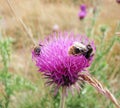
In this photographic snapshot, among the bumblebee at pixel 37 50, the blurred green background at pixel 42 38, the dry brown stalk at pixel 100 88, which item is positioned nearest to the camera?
the dry brown stalk at pixel 100 88

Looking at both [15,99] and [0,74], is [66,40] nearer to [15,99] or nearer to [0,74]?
[0,74]

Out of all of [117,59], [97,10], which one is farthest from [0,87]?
[117,59]

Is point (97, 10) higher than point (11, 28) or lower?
higher

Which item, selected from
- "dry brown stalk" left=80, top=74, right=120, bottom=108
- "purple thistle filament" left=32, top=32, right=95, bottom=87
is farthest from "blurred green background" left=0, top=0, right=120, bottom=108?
"dry brown stalk" left=80, top=74, right=120, bottom=108

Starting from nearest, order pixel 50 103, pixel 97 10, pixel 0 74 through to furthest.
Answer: pixel 0 74 → pixel 50 103 → pixel 97 10

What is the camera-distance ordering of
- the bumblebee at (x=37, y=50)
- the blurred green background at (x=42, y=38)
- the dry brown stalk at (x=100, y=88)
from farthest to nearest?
the blurred green background at (x=42, y=38) < the bumblebee at (x=37, y=50) < the dry brown stalk at (x=100, y=88)

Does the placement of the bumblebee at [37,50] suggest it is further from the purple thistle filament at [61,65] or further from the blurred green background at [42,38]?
the blurred green background at [42,38]

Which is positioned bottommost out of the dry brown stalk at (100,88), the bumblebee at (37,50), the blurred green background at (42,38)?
the blurred green background at (42,38)

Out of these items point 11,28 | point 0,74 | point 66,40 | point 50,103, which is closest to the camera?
point 66,40

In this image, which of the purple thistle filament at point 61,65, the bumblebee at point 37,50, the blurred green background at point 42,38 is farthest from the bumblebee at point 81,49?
the blurred green background at point 42,38

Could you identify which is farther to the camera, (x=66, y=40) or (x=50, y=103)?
(x=50, y=103)

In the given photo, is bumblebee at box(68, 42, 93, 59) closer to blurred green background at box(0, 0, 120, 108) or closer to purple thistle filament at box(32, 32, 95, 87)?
purple thistle filament at box(32, 32, 95, 87)
